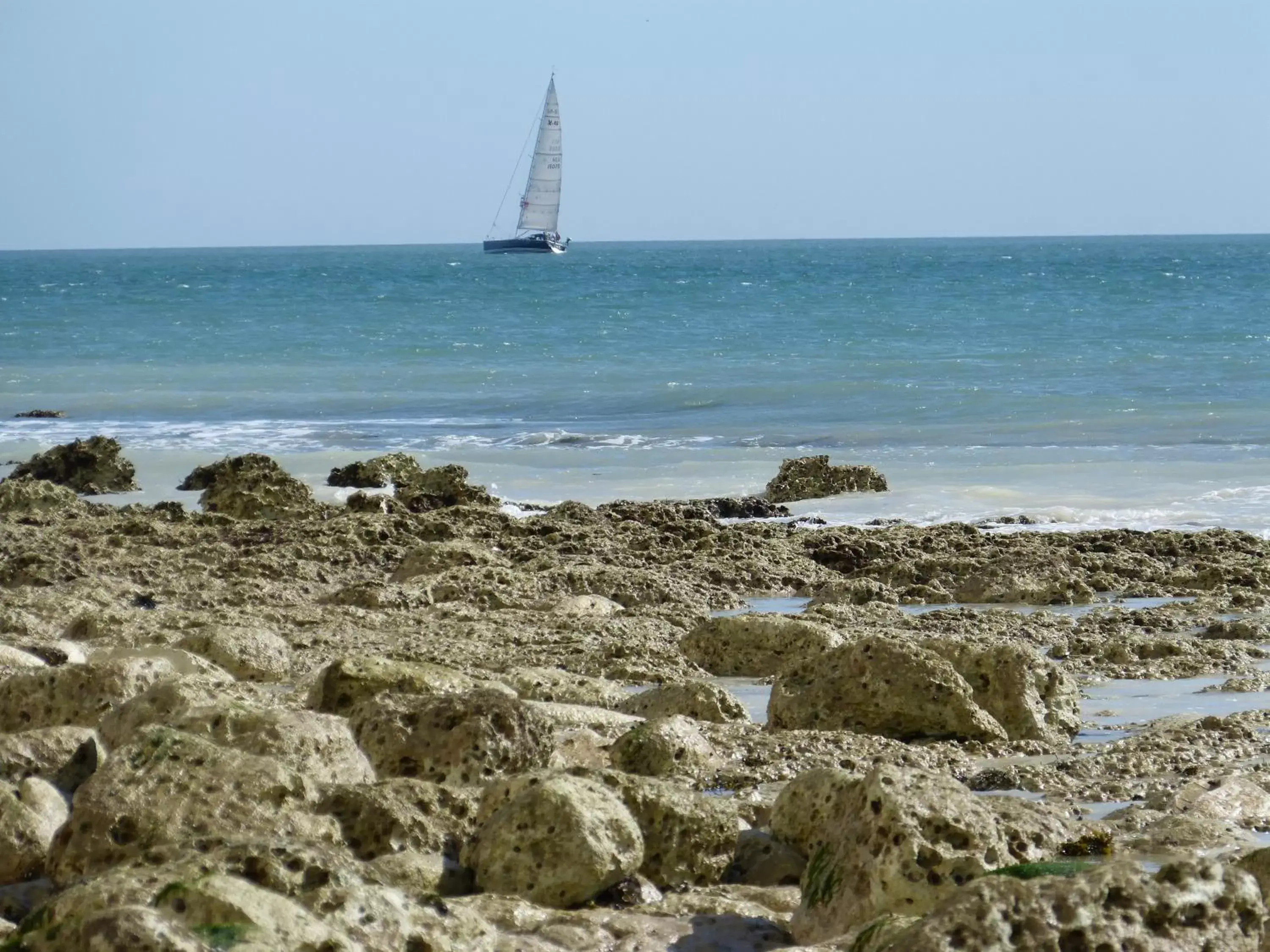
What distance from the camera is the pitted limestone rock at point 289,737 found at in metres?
4.29

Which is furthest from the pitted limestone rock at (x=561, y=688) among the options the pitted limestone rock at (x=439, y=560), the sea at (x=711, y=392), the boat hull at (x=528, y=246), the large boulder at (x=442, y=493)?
the boat hull at (x=528, y=246)

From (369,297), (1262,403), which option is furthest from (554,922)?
(369,297)

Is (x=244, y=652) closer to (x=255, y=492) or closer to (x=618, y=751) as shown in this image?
(x=618, y=751)

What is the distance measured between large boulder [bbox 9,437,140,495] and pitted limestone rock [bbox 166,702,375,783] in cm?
920

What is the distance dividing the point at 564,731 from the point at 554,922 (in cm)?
161

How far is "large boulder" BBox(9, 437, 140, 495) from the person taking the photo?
1320 centimetres

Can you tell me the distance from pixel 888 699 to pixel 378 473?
828 cm

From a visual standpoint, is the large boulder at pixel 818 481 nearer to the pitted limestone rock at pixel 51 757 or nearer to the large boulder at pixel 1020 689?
the large boulder at pixel 1020 689

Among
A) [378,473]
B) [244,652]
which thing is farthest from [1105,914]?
[378,473]

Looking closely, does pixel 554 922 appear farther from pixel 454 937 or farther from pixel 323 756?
pixel 323 756

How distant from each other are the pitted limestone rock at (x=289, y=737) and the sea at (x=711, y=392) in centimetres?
717

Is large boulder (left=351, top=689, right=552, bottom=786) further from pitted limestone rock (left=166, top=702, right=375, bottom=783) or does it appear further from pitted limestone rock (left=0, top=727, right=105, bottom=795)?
pitted limestone rock (left=0, top=727, right=105, bottom=795)

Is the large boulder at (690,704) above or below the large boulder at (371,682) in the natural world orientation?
below

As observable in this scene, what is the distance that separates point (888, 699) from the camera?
546cm
